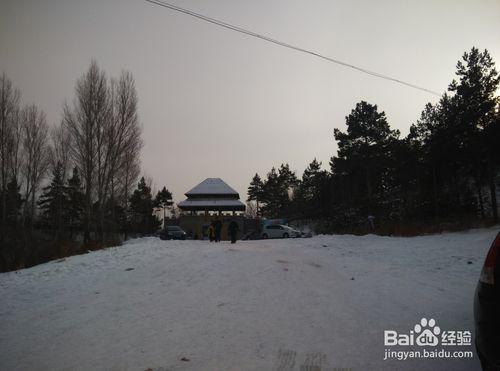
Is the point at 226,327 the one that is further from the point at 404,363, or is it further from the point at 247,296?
the point at 404,363

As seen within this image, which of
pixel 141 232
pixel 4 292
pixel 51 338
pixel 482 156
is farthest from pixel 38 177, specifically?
pixel 482 156

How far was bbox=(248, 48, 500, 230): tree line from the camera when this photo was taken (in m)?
Result: 29.9

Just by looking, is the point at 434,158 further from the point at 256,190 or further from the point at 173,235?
the point at 256,190

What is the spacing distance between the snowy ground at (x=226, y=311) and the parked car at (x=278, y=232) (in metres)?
24.1

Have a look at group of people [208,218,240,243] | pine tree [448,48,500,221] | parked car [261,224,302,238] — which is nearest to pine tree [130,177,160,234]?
parked car [261,224,302,238]

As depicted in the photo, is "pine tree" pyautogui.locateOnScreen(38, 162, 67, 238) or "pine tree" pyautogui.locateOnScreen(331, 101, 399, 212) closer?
"pine tree" pyautogui.locateOnScreen(331, 101, 399, 212)

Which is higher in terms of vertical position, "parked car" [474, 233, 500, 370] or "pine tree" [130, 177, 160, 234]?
"pine tree" [130, 177, 160, 234]

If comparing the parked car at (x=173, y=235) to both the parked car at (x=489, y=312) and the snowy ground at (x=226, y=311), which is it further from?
the parked car at (x=489, y=312)

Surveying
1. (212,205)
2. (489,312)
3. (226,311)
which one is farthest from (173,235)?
(489,312)

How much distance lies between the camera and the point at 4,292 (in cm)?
1073

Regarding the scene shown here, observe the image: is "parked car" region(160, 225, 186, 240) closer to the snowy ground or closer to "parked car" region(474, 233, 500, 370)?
the snowy ground

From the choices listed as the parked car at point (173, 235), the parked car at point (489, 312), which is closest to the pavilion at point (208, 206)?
the parked car at point (173, 235)

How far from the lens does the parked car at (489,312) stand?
10.2ft

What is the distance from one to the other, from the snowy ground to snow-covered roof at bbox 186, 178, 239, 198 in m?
37.9
